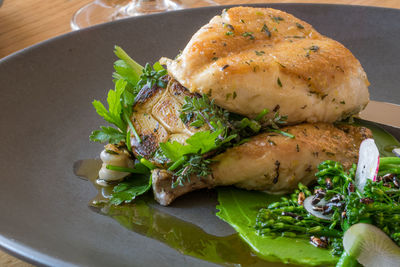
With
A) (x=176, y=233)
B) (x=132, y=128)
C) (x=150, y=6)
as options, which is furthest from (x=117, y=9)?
(x=176, y=233)

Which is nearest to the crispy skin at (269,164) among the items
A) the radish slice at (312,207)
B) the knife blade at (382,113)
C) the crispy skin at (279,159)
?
the crispy skin at (279,159)

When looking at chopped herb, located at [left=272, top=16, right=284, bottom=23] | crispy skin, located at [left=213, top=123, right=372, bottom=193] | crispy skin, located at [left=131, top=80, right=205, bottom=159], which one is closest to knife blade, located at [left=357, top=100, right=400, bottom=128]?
crispy skin, located at [left=213, top=123, right=372, bottom=193]

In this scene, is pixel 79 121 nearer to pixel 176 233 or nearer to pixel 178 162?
pixel 178 162

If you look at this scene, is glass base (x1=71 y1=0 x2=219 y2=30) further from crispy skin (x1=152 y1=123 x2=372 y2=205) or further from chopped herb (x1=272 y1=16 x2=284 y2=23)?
crispy skin (x1=152 y1=123 x2=372 y2=205)

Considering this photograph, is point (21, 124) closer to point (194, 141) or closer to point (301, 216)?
point (194, 141)

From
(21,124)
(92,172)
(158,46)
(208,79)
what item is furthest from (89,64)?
(208,79)
